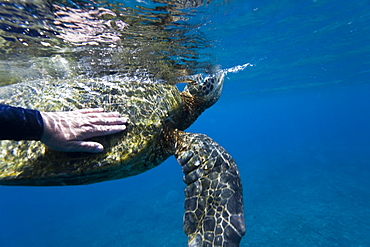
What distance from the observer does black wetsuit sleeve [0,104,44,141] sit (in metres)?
1.88

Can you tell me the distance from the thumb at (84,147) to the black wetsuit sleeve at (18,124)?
0.43 meters

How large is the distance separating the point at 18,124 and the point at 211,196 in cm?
228

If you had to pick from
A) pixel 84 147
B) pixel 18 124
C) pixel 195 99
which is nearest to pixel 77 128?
pixel 84 147

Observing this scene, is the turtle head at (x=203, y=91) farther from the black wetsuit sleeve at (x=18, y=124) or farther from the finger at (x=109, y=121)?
the black wetsuit sleeve at (x=18, y=124)

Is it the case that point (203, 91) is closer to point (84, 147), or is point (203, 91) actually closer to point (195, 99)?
point (195, 99)

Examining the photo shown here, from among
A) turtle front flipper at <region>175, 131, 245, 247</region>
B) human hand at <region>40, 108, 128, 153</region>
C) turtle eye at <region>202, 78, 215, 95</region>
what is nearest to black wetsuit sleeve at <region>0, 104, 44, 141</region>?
human hand at <region>40, 108, 128, 153</region>

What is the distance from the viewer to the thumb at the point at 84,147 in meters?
2.53

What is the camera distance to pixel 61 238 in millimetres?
22312

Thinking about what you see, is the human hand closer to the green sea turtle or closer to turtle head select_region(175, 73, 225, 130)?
the green sea turtle

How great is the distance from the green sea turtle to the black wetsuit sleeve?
864mm

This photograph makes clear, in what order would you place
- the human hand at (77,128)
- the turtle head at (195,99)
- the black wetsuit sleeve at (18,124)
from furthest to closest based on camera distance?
the turtle head at (195,99) < the human hand at (77,128) < the black wetsuit sleeve at (18,124)

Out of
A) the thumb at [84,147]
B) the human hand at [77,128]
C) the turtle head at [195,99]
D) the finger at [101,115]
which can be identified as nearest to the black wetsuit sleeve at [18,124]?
the human hand at [77,128]

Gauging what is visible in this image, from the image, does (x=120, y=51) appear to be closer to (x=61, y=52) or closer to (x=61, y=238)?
(x=61, y=52)

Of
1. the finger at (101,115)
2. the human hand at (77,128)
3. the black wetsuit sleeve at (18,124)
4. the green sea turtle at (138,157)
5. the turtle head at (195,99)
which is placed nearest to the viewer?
the black wetsuit sleeve at (18,124)
